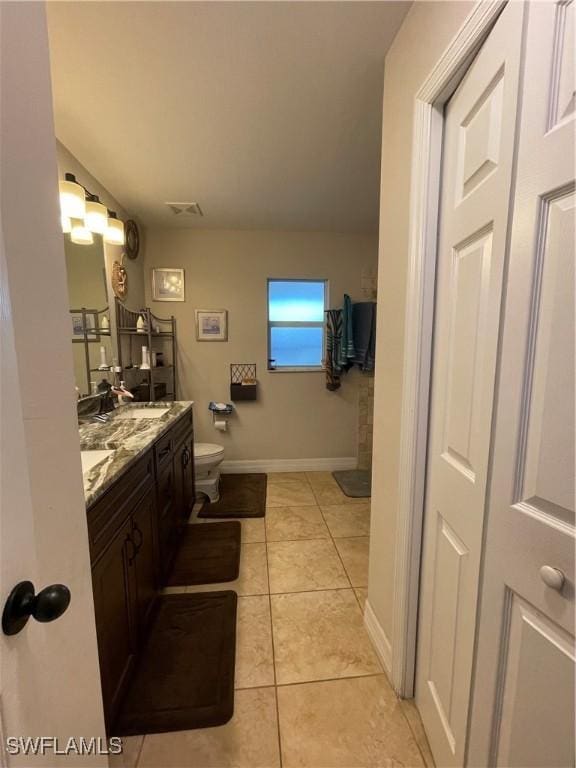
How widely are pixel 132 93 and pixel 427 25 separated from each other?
4.05 ft

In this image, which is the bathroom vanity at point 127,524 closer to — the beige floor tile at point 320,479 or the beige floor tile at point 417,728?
the beige floor tile at point 417,728

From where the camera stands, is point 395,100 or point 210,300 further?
point 210,300

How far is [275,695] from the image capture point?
1.25 metres

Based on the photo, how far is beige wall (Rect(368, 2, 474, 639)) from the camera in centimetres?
102

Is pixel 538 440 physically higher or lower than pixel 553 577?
higher

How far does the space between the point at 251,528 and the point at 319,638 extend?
3.38ft

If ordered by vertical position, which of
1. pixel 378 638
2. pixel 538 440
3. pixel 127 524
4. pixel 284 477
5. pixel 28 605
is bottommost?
Result: pixel 284 477

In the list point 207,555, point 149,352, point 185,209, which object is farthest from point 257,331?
point 207,555

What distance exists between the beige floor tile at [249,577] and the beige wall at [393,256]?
679 millimetres

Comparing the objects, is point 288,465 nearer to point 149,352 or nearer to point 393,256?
point 149,352

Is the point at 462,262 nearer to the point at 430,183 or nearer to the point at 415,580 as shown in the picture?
the point at 430,183

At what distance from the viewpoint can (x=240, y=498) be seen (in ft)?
9.38

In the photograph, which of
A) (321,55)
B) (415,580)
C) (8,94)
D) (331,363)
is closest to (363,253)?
(331,363)

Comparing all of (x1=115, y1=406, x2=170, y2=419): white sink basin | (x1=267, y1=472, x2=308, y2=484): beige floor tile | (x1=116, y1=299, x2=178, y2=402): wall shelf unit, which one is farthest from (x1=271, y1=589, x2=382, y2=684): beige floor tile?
(x1=116, y1=299, x2=178, y2=402): wall shelf unit
